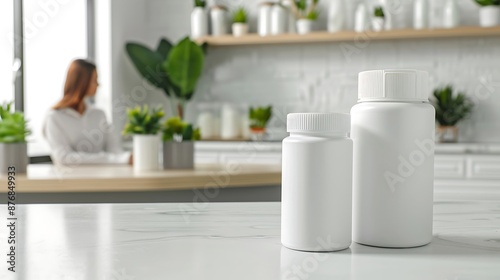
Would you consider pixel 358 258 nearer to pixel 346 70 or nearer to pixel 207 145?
pixel 207 145

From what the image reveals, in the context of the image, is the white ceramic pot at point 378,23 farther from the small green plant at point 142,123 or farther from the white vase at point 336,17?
the small green plant at point 142,123

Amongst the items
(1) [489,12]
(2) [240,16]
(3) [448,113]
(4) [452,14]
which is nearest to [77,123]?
(2) [240,16]

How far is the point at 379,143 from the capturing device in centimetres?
64

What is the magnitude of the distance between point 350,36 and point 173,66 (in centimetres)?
127

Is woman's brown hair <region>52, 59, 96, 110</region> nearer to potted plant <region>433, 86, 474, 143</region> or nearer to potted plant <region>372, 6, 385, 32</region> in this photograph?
potted plant <region>372, 6, 385, 32</region>

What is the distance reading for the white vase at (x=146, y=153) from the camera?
92.5 inches

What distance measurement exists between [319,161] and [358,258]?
0.11 metres

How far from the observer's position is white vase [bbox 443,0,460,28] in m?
3.96

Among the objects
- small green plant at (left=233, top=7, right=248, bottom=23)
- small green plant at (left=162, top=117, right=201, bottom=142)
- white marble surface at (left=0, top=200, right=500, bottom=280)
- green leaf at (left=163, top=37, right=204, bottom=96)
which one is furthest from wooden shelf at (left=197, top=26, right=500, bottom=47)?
white marble surface at (left=0, top=200, right=500, bottom=280)

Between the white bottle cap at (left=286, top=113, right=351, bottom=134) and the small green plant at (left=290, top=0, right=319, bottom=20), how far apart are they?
370 centimetres

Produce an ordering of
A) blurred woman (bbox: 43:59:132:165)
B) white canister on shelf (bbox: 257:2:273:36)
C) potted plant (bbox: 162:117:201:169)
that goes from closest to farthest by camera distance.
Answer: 1. potted plant (bbox: 162:117:201:169)
2. blurred woman (bbox: 43:59:132:165)
3. white canister on shelf (bbox: 257:2:273:36)

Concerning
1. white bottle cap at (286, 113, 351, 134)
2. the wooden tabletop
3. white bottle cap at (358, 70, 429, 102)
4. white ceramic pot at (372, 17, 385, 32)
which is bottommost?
the wooden tabletop

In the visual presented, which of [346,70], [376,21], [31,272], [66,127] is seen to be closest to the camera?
[31,272]

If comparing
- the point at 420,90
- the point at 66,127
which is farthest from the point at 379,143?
the point at 66,127
